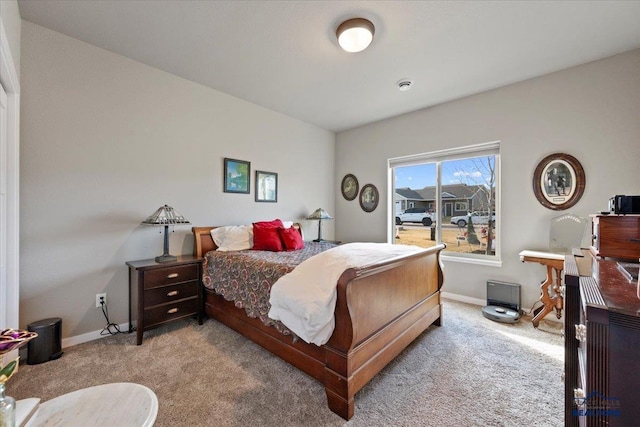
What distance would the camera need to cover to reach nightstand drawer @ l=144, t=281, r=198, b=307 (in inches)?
94.6

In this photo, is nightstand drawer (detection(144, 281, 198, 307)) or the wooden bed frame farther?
nightstand drawer (detection(144, 281, 198, 307))

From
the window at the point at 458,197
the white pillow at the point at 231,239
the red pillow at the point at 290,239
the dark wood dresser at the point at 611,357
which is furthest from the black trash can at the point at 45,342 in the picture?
the window at the point at 458,197

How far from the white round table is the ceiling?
250cm

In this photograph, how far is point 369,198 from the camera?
4.57 meters

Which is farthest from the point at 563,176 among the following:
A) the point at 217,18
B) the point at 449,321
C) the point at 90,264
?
the point at 90,264

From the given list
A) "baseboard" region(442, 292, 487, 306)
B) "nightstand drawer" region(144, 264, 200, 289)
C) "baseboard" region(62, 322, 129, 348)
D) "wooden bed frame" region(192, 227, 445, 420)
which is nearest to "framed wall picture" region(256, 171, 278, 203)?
"nightstand drawer" region(144, 264, 200, 289)

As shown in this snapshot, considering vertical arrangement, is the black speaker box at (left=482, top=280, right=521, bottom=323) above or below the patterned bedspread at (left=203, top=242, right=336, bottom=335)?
below

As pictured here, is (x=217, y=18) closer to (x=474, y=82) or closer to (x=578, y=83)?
(x=474, y=82)

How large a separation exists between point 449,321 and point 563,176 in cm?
205

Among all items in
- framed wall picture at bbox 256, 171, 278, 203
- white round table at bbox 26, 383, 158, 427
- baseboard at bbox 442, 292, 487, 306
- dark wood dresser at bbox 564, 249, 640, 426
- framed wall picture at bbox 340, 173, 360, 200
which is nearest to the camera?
dark wood dresser at bbox 564, 249, 640, 426

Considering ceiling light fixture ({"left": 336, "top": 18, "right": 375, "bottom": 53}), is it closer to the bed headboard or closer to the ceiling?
the ceiling

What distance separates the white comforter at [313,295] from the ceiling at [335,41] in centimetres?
194

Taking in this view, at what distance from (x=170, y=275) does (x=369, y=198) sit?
3.27m

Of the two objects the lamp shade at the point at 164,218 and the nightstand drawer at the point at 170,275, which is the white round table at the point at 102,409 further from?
the lamp shade at the point at 164,218
